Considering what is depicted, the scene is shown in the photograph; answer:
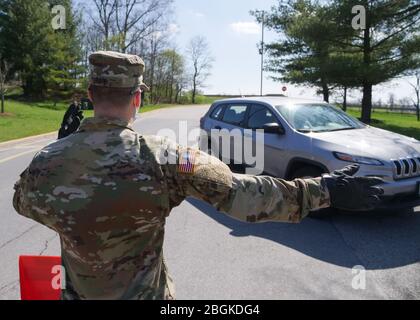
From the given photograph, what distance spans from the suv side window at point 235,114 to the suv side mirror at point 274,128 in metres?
1.09

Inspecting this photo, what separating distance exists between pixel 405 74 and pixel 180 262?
19.4 meters

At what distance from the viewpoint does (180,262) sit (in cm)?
412

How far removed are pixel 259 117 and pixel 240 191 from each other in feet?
18.0

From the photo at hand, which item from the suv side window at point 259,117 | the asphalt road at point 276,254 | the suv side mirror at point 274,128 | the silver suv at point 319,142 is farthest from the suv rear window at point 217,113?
the asphalt road at point 276,254

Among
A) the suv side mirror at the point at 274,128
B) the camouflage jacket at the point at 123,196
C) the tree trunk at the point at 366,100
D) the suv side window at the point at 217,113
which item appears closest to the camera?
the camouflage jacket at the point at 123,196

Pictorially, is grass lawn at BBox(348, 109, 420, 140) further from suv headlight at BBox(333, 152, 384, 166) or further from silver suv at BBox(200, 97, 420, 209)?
suv headlight at BBox(333, 152, 384, 166)

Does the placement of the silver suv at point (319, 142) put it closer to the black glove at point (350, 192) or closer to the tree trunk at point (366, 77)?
the black glove at point (350, 192)

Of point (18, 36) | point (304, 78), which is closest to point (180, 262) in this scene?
point (304, 78)

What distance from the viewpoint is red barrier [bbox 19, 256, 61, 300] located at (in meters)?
2.20

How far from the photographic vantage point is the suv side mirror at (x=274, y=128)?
6171mm

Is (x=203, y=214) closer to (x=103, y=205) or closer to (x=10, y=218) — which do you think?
(x=10, y=218)

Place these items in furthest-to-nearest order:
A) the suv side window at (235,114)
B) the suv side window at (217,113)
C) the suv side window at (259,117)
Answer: the suv side window at (217,113) < the suv side window at (235,114) < the suv side window at (259,117)

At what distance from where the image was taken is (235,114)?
7.58 meters

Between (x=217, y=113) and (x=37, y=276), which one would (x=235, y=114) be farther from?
(x=37, y=276)
